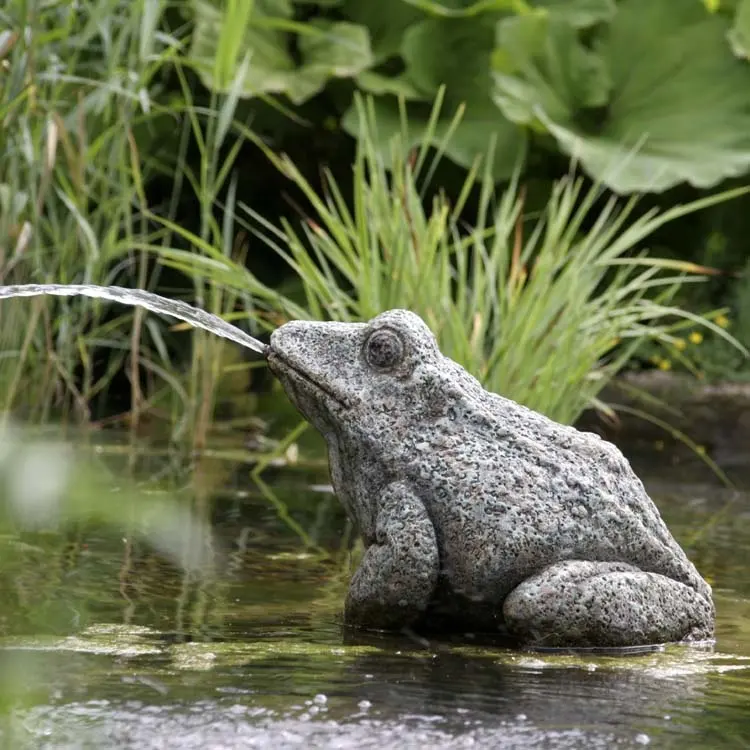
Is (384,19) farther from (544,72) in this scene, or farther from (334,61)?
(544,72)

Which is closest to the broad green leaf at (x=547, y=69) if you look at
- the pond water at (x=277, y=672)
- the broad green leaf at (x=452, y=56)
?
the broad green leaf at (x=452, y=56)

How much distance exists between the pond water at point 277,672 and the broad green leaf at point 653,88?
488cm

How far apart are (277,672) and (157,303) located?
1499 millimetres

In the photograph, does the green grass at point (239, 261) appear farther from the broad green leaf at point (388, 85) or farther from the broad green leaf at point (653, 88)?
the broad green leaf at point (653, 88)

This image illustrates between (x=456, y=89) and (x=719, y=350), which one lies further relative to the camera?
(x=456, y=89)

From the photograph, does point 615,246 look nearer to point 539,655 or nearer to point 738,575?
point 738,575

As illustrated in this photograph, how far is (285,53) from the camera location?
8953 mm

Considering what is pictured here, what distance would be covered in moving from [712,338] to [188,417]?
3521 millimetres

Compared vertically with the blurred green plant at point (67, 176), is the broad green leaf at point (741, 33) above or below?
above

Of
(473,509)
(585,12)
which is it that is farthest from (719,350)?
(473,509)

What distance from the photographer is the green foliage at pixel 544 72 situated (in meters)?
8.43

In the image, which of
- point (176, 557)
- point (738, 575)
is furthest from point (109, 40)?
point (738, 575)

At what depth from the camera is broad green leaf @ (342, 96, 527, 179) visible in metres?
8.52

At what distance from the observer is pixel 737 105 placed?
859 cm
